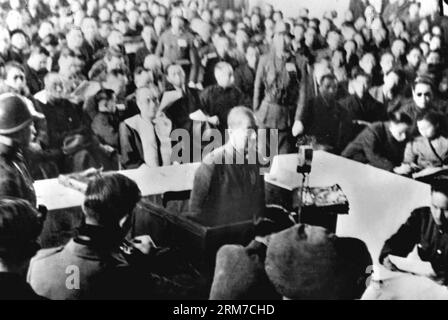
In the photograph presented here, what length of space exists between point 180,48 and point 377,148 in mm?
1649

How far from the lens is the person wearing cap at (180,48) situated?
4512 millimetres

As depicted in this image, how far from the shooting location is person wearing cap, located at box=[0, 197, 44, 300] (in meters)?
4.16

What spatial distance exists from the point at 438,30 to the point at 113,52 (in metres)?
2.47

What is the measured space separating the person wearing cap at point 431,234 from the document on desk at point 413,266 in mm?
31

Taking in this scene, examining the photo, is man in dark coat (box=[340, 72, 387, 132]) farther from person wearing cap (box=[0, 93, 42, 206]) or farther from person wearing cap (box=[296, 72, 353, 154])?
person wearing cap (box=[0, 93, 42, 206])

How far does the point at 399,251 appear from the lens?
4773 millimetres

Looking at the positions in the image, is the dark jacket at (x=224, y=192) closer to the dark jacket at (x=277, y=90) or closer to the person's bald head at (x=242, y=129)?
the person's bald head at (x=242, y=129)

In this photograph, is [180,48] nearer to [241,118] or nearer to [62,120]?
[241,118]

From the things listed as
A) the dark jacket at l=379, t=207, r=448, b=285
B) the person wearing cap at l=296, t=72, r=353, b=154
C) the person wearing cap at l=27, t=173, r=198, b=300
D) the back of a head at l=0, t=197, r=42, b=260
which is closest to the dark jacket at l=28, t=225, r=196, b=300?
the person wearing cap at l=27, t=173, r=198, b=300

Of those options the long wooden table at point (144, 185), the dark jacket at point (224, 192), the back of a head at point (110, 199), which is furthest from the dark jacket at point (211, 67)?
the back of a head at point (110, 199)

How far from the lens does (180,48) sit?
4539mm

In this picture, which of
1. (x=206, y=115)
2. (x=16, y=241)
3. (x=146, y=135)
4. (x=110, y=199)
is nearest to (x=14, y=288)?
(x=16, y=241)
